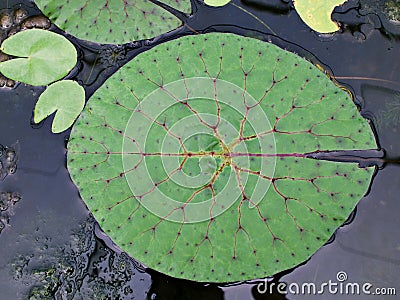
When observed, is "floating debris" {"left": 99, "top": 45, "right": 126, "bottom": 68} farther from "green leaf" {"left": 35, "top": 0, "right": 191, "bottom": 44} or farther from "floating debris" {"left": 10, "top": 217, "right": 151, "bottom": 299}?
"floating debris" {"left": 10, "top": 217, "right": 151, "bottom": 299}

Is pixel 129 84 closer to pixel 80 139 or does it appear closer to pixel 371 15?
pixel 80 139

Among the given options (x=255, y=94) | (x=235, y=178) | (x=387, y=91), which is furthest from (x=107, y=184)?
(x=387, y=91)

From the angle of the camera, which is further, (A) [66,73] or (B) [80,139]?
(A) [66,73]

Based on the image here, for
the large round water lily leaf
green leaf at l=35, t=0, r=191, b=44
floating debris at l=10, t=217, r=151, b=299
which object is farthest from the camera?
floating debris at l=10, t=217, r=151, b=299

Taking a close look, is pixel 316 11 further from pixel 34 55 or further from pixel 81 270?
pixel 81 270

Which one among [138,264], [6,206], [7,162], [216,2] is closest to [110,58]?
[216,2]

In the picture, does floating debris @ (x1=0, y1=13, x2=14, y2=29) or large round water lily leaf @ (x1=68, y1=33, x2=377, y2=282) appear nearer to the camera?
large round water lily leaf @ (x1=68, y1=33, x2=377, y2=282)

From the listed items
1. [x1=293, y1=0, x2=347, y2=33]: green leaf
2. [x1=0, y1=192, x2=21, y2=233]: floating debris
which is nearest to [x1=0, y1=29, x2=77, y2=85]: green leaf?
[x1=0, y1=192, x2=21, y2=233]: floating debris
